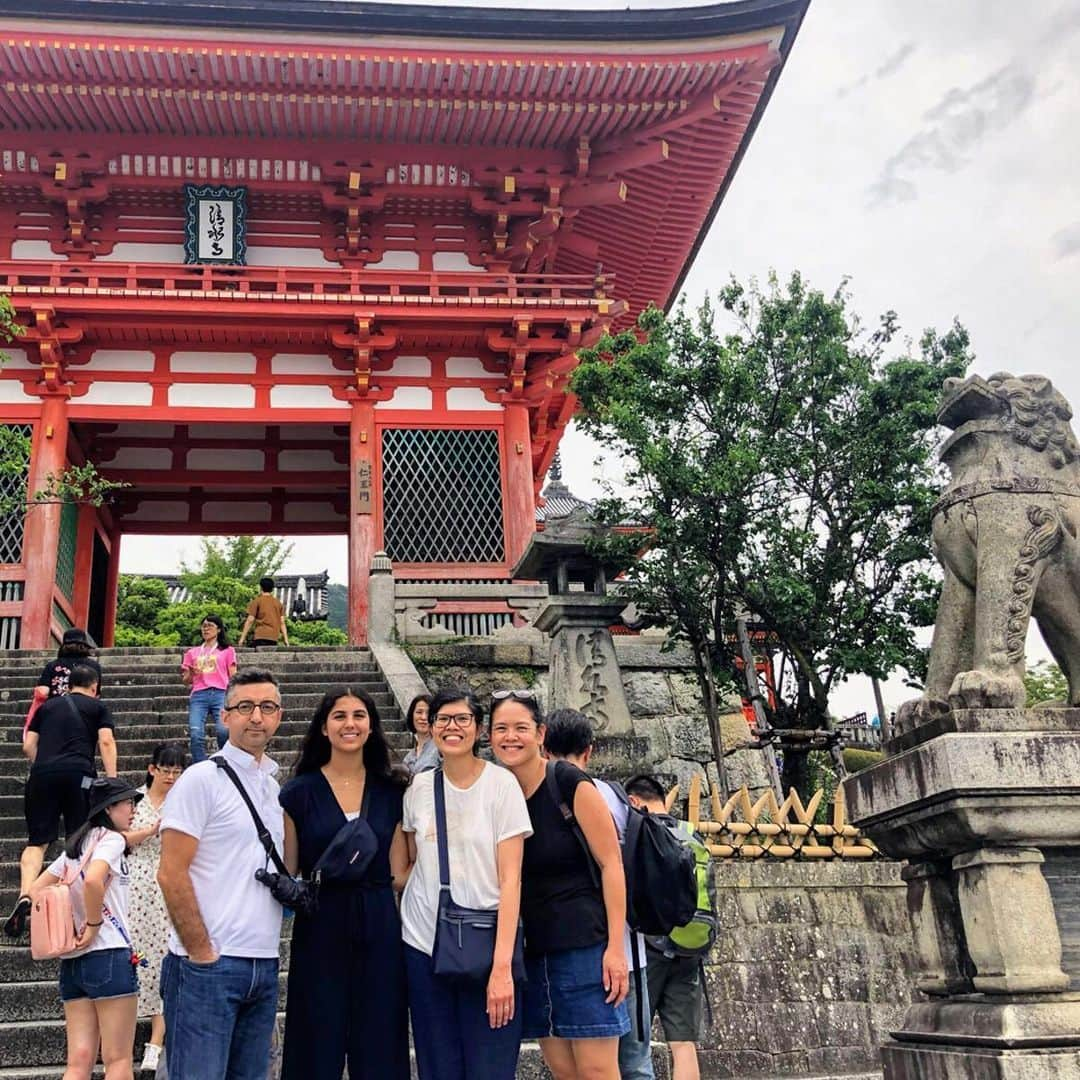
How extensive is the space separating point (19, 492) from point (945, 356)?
1032cm

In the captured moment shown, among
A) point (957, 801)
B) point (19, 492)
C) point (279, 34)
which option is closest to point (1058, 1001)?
point (957, 801)

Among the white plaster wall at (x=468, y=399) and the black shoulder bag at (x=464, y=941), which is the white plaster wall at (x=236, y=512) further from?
the black shoulder bag at (x=464, y=941)

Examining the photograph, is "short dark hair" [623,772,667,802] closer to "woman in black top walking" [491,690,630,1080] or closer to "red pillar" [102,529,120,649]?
"woman in black top walking" [491,690,630,1080]

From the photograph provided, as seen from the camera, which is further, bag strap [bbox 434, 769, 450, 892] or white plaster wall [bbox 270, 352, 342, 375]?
white plaster wall [bbox 270, 352, 342, 375]

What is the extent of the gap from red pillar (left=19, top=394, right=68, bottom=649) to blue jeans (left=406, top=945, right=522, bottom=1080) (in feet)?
34.3

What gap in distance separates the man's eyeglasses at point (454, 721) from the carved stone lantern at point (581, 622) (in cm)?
571

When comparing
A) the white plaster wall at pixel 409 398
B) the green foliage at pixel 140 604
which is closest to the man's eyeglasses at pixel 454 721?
the white plaster wall at pixel 409 398

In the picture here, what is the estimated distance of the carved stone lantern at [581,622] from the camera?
900 cm

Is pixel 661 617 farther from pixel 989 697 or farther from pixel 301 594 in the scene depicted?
pixel 301 594

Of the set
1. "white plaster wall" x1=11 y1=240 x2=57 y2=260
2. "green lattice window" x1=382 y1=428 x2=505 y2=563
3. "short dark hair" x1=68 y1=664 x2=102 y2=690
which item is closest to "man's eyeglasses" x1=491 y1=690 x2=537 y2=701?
"short dark hair" x1=68 y1=664 x2=102 y2=690

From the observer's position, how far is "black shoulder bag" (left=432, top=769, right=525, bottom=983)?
2.92 m

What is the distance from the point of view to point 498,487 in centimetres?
1385

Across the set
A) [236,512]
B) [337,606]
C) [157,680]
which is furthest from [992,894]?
[337,606]

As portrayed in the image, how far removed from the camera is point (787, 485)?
9.59m
